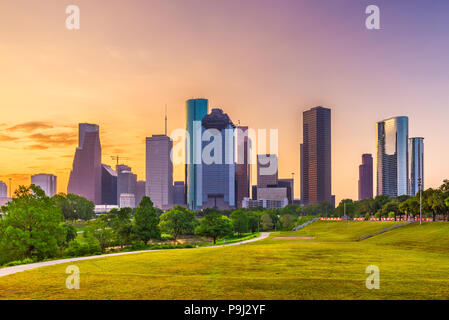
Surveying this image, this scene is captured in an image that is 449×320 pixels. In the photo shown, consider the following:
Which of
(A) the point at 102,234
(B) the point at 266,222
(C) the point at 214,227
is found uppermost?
(A) the point at 102,234

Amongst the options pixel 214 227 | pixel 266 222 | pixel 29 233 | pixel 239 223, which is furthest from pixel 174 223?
pixel 266 222

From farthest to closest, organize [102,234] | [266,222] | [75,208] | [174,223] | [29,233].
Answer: [75,208]
[266,222]
[174,223]
[102,234]
[29,233]

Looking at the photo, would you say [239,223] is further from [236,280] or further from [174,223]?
[236,280]

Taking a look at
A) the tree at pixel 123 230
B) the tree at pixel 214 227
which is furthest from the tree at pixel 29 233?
the tree at pixel 214 227

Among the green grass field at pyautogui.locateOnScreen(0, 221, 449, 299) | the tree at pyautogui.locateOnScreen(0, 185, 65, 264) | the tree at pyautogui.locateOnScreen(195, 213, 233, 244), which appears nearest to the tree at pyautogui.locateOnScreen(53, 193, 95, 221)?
the tree at pyautogui.locateOnScreen(195, 213, 233, 244)

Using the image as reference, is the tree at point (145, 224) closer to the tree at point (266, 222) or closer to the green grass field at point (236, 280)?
the green grass field at point (236, 280)

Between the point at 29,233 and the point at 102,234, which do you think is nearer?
the point at 29,233
